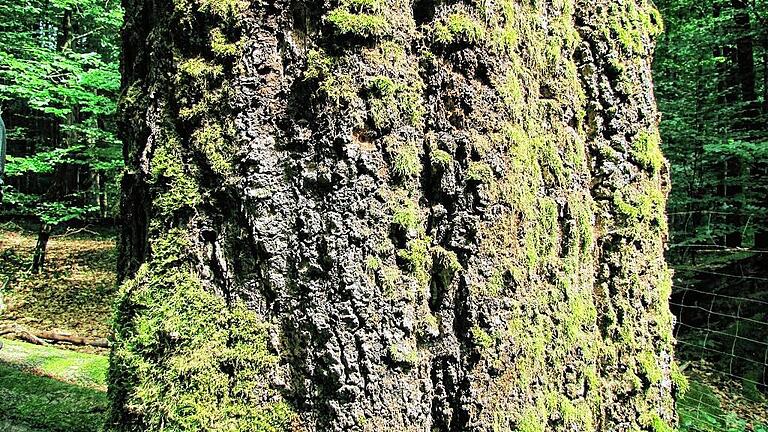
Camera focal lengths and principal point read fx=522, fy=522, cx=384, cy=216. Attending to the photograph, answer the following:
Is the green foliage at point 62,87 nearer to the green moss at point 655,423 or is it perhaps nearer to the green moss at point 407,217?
the green moss at point 407,217

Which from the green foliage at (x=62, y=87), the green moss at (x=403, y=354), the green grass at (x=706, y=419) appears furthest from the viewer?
the green foliage at (x=62, y=87)

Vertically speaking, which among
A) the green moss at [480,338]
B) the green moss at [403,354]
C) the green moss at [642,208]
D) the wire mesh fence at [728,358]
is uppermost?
the green moss at [642,208]

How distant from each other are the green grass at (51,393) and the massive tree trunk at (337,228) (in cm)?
157

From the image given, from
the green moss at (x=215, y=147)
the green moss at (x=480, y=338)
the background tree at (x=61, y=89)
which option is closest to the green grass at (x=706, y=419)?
the green moss at (x=480, y=338)

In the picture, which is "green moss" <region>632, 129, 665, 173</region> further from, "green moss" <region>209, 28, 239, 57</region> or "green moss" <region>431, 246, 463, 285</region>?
"green moss" <region>209, 28, 239, 57</region>

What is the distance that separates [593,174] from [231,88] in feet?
3.30

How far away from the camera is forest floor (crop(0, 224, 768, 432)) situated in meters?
2.64

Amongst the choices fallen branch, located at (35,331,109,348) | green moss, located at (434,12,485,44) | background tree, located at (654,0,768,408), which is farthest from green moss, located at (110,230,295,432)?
background tree, located at (654,0,768,408)

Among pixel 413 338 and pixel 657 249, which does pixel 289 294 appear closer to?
pixel 413 338

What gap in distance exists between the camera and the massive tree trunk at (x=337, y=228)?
1.11 meters

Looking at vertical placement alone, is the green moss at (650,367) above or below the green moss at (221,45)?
below

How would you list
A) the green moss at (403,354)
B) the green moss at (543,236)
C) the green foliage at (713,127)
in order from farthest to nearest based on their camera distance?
the green foliage at (713,127), the green moss at (543,236), the green moss at (403,354)

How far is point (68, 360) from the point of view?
3.62 metres

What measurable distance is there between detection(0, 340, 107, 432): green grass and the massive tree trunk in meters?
1.57
